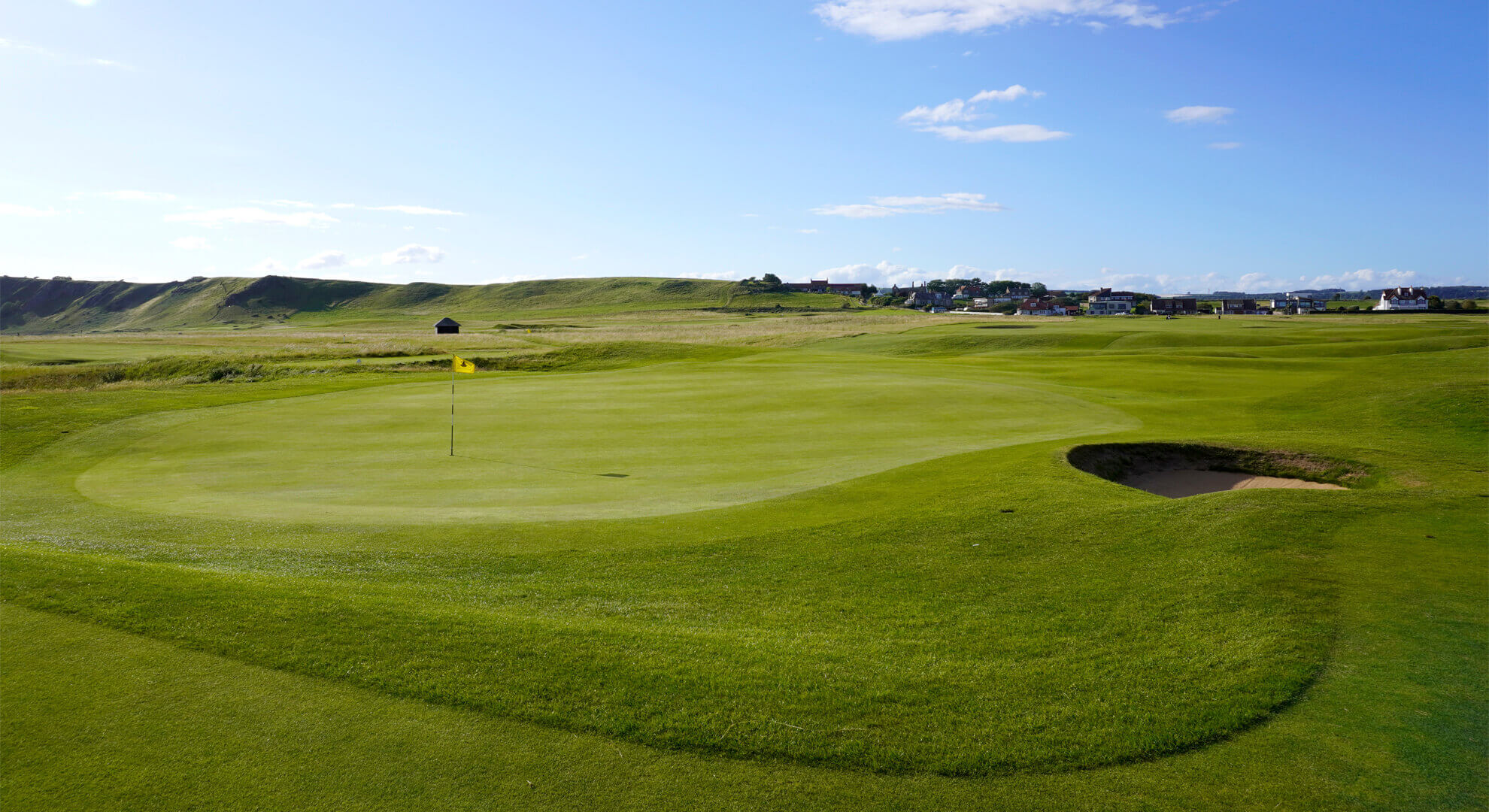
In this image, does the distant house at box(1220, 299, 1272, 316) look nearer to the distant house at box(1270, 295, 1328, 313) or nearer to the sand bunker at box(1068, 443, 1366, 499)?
the distant house at box(1270, 295, 1328, 313)

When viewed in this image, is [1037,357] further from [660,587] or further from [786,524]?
[660,587]

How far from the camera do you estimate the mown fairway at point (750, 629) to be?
635 cm

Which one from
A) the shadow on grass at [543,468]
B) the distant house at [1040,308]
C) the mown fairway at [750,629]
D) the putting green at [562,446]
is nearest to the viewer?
the mown fairway at [750,629]

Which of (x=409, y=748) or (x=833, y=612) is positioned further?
(x=833, y=612)

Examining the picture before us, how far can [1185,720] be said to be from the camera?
24.0 feet

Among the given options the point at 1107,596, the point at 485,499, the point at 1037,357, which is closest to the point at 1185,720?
the point at 1107,596

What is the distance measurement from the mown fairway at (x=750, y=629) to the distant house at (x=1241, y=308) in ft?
495

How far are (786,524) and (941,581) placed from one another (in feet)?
12.3

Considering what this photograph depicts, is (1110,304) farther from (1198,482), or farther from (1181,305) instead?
(1198,482)

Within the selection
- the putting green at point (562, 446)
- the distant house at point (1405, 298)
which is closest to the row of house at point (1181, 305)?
the distant house at point (1405, 298)

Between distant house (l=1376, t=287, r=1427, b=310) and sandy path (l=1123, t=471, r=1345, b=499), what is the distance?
522 feet

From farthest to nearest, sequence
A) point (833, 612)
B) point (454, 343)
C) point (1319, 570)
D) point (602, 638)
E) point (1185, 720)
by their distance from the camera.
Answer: point (454, 343)
point (1319, 570)
point (833, 612)
point (602, 638)
point (1185, 720)

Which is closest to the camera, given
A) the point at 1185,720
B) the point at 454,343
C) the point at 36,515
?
the point at 1185,720

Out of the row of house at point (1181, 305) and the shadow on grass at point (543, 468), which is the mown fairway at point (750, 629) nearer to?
the shadow on grass at point (543, 468)
